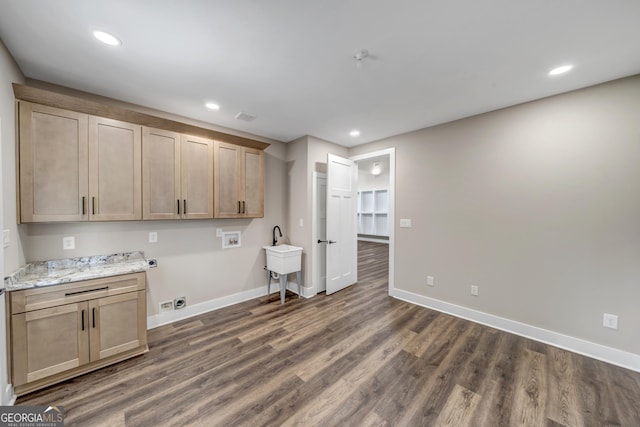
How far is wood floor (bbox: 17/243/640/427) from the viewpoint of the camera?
1.65 metres

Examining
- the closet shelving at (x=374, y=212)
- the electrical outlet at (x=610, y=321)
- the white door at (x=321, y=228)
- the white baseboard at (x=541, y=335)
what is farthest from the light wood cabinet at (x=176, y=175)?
the closet shelving at (x=374, y=212)

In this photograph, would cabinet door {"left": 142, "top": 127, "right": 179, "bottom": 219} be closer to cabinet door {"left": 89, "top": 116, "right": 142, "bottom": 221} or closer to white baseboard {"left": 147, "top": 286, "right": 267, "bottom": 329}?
cabinet door {"left": 89, "top": 116, "right": 142, "bottom": 221}

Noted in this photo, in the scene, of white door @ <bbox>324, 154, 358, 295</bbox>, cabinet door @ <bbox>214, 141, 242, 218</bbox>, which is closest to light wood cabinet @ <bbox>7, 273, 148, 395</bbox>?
cabinet door @ <bbox>214, 141, 242, 218</bbox>

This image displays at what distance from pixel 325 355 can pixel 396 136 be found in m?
3.38

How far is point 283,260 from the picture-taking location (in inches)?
138

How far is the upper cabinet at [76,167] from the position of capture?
1970mm

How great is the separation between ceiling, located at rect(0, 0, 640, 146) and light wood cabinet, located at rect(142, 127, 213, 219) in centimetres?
47

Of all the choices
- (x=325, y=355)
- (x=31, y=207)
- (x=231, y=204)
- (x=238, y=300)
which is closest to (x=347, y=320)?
(x=325, y=355)

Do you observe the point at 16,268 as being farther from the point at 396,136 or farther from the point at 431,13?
the point at 396,136

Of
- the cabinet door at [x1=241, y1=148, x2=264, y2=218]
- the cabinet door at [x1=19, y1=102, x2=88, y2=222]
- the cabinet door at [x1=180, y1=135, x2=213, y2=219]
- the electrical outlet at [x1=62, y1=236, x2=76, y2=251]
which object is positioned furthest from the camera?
the cabinet door at [x1=241, y1=148, x2=264, y2=218]

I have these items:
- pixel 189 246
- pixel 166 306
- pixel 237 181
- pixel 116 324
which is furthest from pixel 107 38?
pixel 166 306

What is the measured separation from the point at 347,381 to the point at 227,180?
A: 9.05 feet

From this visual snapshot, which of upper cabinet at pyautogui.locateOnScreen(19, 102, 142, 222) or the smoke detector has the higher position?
the smoke detector

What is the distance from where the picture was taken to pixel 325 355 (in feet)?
7.67
